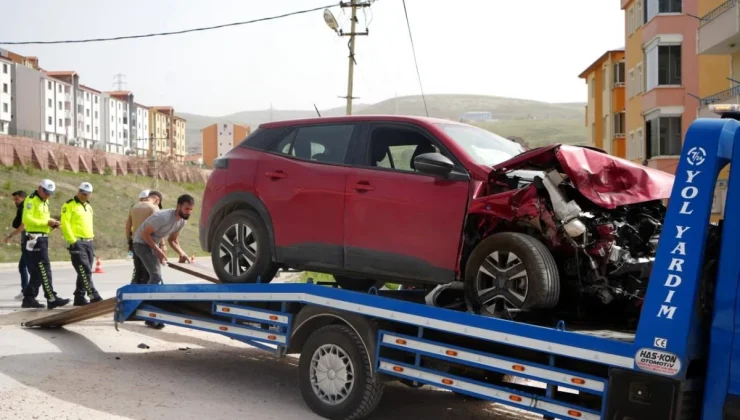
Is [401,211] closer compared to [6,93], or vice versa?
[401,211]

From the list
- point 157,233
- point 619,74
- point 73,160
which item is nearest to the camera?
point 157,233

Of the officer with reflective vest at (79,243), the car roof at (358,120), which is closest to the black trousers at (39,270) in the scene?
the officer with reflective vest at (79,243)

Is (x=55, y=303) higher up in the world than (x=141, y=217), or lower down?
lower down

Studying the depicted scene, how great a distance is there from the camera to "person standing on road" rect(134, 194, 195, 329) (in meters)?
10.8

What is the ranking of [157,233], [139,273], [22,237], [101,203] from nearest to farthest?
[157,233] → [139,273] → [22,237] → [101,203]

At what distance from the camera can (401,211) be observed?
23.3ft

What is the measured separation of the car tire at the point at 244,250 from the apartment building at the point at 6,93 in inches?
3918

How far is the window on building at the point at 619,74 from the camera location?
51.0 m

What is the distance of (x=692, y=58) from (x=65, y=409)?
3164 cm

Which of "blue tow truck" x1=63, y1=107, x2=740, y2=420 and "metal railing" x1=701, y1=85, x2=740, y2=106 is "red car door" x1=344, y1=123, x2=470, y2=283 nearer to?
"blue tow truck" x1=63, y1=107, x2=740, y2=420

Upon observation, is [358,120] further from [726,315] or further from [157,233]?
[157,233]

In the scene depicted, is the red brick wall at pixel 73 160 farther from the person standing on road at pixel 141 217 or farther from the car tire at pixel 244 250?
the car tire at pixel 244 250

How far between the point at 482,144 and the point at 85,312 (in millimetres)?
5260

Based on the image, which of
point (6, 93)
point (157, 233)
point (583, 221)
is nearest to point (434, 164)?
point (583, 221)
